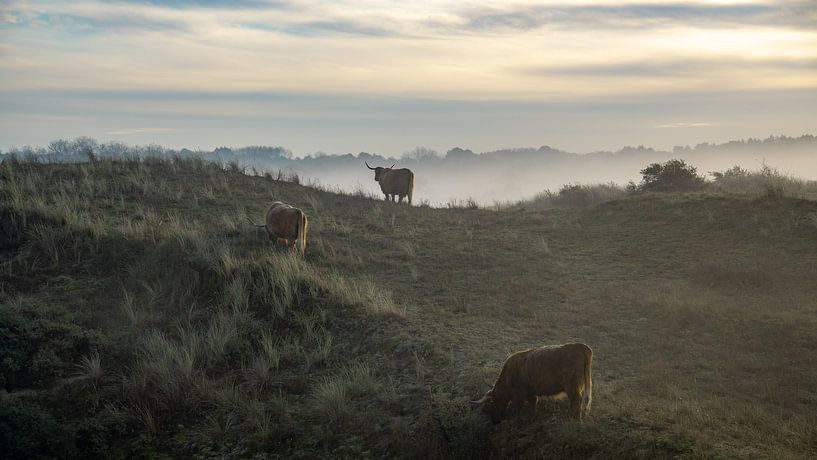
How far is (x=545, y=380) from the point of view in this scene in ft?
15.3

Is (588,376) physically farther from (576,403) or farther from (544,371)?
(544,371)

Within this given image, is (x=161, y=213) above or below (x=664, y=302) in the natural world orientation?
above

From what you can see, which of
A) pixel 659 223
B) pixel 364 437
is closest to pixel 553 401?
pixel 364 437

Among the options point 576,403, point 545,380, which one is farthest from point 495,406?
point 576,403

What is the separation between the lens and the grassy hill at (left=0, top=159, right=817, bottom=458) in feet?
16.1

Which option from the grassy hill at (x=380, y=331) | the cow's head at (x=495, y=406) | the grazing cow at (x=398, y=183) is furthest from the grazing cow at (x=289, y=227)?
the grazing cow at (x=398, y=183)

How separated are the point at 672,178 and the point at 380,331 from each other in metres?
17.2

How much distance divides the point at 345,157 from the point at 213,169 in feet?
434

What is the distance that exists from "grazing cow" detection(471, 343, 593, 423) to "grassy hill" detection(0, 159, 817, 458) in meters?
0.17

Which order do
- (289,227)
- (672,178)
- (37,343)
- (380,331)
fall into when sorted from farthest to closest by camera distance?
(672,178), (289,227), (380,331), (37,343)

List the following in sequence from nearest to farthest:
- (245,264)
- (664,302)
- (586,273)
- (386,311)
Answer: (386,311)
(664,302)
(245,264)
(586,273)

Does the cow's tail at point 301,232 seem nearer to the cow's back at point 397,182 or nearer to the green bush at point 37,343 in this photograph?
the green bush at point 37,343

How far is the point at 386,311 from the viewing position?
738cm

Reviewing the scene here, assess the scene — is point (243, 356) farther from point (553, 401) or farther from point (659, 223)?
point (659, 223)
